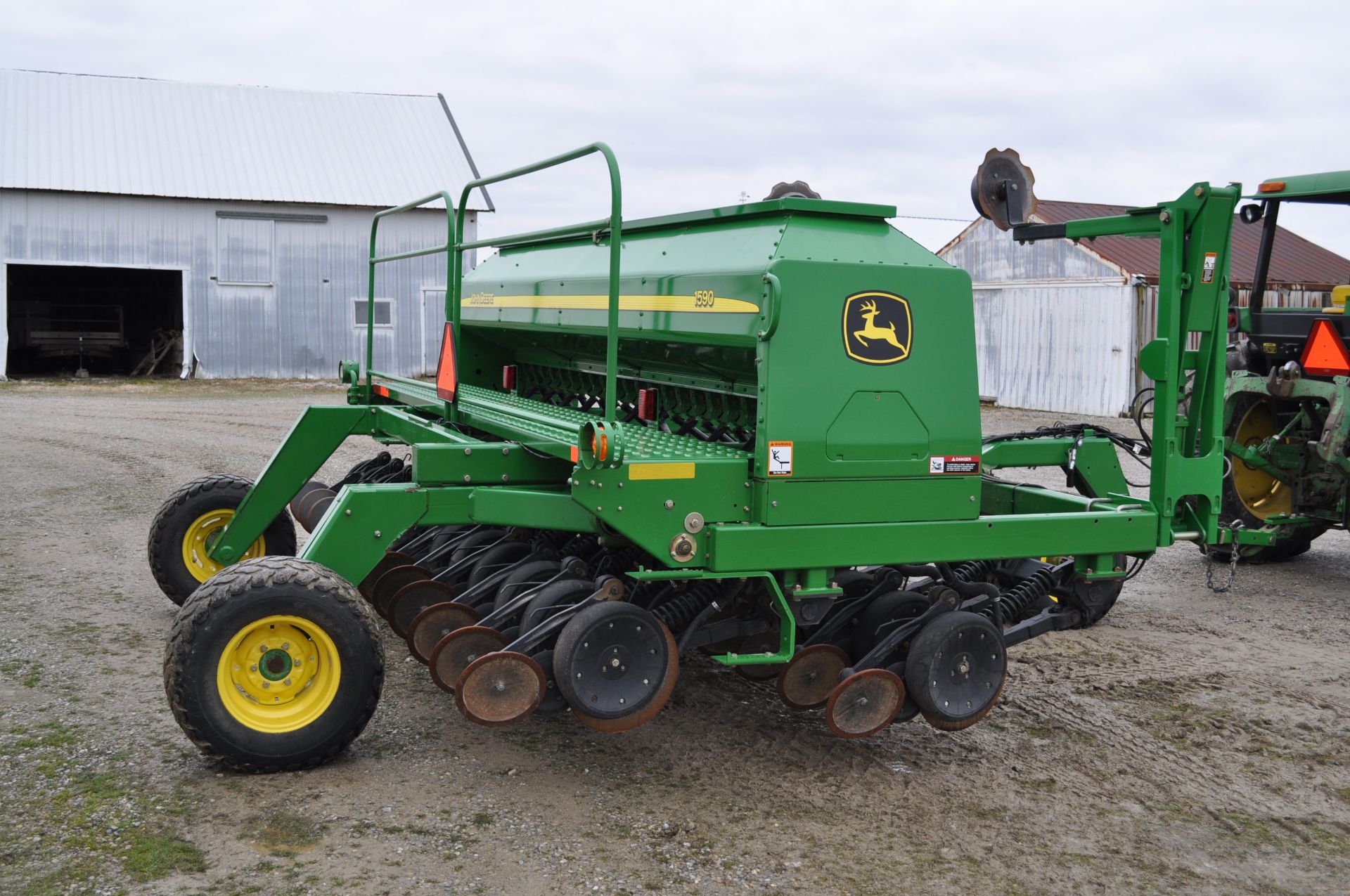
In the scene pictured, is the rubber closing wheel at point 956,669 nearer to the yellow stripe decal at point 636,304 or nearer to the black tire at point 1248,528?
the yellow stripe decal at point 636,304

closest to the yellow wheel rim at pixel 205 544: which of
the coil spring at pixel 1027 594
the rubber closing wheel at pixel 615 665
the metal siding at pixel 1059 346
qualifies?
the rubber closing wheel at pixel 615 665

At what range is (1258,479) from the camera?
848 cm

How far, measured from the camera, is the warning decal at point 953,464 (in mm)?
4329

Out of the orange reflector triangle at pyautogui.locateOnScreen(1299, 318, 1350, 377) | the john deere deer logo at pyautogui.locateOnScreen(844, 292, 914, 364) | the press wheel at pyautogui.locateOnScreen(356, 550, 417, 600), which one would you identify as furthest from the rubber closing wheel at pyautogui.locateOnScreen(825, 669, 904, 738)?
the orange reflector triangle at pyautogui.locateOnScreen(1299, 318, 1350, 377)

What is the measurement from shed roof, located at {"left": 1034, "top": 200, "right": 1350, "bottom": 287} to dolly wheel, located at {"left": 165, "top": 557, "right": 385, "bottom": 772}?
15321 mm

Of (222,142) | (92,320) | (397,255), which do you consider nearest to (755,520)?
(397,255)

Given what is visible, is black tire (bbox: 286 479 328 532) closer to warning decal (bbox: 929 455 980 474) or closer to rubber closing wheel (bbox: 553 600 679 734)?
rubber closing wheel (bbox: 553 600 679 734)

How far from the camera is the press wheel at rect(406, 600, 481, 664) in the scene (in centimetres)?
480

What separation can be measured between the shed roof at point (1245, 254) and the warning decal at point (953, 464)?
1419 centimetres

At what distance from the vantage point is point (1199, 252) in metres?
4.71

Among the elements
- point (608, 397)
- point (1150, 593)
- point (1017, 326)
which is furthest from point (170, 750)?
point (1017, 326)

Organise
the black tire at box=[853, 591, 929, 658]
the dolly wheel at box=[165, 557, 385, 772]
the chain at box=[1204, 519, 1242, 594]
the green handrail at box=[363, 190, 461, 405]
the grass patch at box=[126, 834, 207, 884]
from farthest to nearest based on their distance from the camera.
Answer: the chain at box=[1204, 519, 1242, 594] < the green handrail at box=[363, 190, 461, 405] < the black tire at box=[853, 591, 929, 658] < the dolly wheel at box=[165, 557, 385, 772] < the grass patch at box=[126, 834, 207, 884]

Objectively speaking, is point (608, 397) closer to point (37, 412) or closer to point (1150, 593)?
point (1150, 593)

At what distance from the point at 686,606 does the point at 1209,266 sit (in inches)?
92.5
